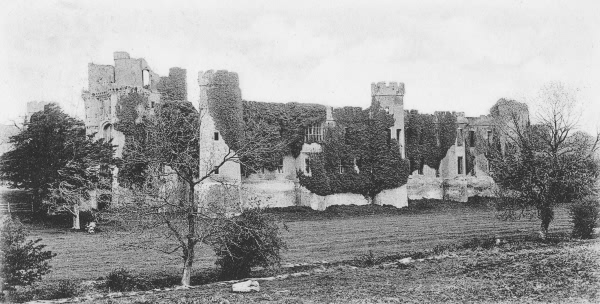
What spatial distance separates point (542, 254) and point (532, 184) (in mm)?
5134

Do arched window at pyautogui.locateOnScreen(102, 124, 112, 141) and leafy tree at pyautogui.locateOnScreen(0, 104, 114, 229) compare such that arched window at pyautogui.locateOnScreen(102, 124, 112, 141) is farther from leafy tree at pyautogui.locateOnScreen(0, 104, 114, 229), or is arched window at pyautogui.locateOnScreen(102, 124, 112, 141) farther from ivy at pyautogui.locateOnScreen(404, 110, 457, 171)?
ivy at pyautogui.locateOnScreen(404, 110, 457, 171)

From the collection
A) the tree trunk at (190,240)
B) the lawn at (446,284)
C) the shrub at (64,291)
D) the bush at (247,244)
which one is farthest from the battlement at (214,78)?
the shrub at (64,291)

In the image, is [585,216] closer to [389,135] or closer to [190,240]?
[190,240]

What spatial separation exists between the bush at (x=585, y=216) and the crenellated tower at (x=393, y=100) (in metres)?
20.4

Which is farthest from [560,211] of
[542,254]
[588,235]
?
[542,254]

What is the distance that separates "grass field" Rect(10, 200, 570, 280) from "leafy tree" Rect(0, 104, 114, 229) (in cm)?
228

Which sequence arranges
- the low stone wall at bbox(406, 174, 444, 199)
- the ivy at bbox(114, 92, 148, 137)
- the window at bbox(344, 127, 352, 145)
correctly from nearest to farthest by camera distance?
the ivy at bbox(114, 92, 148, 137)
the window at bbox(344, 127, 352, 145)
the low stone wall at bbox(406, 174, 444, 199)

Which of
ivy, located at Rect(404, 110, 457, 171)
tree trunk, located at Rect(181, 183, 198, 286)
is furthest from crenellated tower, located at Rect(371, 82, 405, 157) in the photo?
tree trunk, located at Rect(181, 183, 198, 286)

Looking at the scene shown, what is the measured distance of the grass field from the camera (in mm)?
24031

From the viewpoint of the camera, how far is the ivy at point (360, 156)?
152 ft

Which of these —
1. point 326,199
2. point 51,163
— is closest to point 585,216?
point 326,199

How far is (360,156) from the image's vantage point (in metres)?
48.1

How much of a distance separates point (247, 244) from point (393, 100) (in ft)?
101

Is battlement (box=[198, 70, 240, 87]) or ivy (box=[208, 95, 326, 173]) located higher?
battlement (box=[198, 70, 240, 87])
